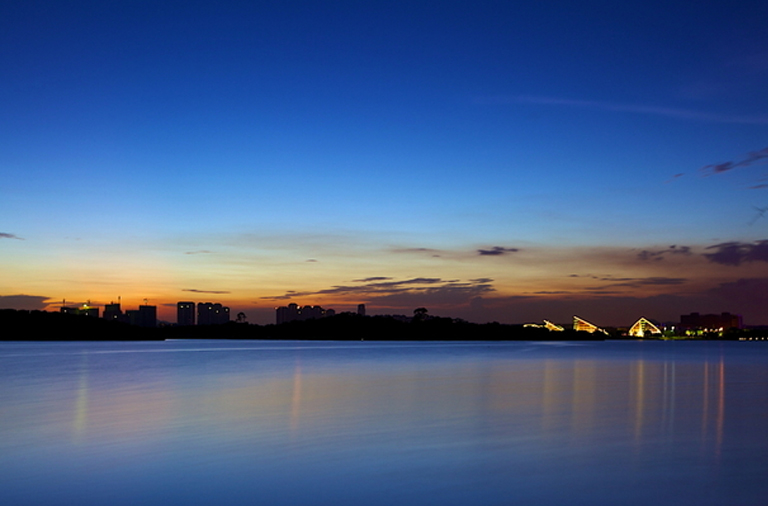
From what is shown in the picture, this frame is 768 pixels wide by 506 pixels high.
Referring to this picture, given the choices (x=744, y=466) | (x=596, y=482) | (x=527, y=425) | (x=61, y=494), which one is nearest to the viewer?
(x=61, y=494)

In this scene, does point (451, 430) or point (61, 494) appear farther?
point (451, 430)

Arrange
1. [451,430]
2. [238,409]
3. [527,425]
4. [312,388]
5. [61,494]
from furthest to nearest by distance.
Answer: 1. [312,388]
2. [238,409]
3. [527,425]
4. [451,430]
5. [61,494]

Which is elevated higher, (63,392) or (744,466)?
(744,466)

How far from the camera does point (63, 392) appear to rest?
24.6 meters

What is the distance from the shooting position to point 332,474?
10.2 m

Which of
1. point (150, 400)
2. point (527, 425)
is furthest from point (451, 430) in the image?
point (150, 400)

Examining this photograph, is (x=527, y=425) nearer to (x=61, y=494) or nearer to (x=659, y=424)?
(x=659, y=424)

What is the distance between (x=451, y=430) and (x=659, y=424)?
5.60 metres

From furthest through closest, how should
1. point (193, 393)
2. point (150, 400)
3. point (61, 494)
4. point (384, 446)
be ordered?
point (193, 393)
point (150, 400)
point (384, 446)
point (61, 494)

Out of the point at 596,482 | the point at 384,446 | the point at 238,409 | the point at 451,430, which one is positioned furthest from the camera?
the point at 238,409

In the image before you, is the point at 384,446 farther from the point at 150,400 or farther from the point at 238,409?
the point at 150,400

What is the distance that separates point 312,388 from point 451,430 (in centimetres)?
1322

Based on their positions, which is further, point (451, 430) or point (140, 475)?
point (451, 430)

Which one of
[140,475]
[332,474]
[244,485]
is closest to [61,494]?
[140,475]
